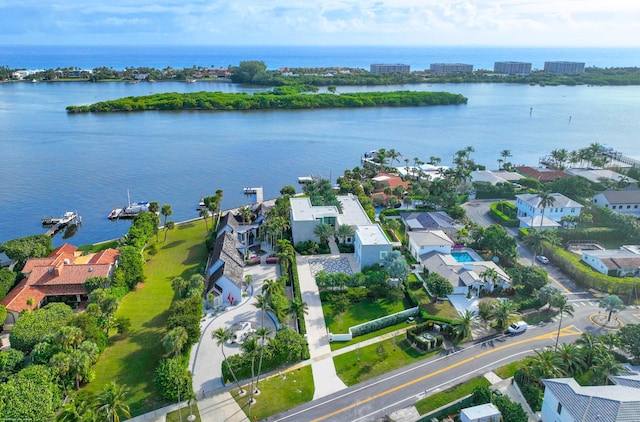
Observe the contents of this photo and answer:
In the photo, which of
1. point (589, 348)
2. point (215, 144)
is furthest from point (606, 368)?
point (215, 144)

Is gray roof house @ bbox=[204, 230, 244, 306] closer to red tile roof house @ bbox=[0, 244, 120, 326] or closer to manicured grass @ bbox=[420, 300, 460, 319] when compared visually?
red tile roof house @ bbox=[0, 244, 120, 326]

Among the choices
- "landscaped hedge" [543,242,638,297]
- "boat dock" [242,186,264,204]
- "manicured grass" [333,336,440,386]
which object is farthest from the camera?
"boat dock" [242,186,264,204]

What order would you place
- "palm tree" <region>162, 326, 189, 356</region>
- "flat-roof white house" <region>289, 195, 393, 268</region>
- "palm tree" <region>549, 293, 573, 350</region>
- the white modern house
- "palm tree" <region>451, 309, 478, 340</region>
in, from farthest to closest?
the white modern house
"flat-roof white house" <region>289, 195, 393, 268</region>
"palm tree" <region>549, 293, 573, 350</region>
"palm tree" <region>451, 309, 478, 340</region>
"palm tree" <region>162, 326, 189, 356</region>

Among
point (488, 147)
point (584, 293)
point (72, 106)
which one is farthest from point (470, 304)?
point (72, 106)

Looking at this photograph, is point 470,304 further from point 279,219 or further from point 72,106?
point 72,106

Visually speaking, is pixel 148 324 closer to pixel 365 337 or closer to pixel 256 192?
pixel 365 337

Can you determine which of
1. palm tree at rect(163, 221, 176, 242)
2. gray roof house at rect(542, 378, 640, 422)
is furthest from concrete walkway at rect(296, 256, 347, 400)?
palm tree at rect(163, 221, 176, 242)
